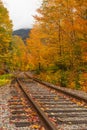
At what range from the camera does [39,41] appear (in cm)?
4562

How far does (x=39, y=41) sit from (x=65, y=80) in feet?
64.3

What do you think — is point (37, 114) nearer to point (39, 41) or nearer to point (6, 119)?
point (6, 119)

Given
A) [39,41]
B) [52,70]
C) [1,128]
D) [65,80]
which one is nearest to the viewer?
[1,128]

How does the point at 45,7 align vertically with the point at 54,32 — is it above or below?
above

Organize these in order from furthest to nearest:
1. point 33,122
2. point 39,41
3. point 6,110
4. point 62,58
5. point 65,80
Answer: point 39,41 → point 62,58 → point 65,80 → point 6,110 → point 33,122

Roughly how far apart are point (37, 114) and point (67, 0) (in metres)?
20.0

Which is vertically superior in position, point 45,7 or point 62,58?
point 45,7

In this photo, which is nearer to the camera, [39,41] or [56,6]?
[56,6]

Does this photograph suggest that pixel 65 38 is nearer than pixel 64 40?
Yes

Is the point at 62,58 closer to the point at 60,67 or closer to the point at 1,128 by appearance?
the point at 60,67

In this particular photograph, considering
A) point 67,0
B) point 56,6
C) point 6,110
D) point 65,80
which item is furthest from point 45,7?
point 6,110

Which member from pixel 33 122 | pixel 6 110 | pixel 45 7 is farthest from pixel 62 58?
pixel 33 122

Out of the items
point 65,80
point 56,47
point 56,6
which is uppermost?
point 56,6

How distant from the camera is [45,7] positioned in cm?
3438
